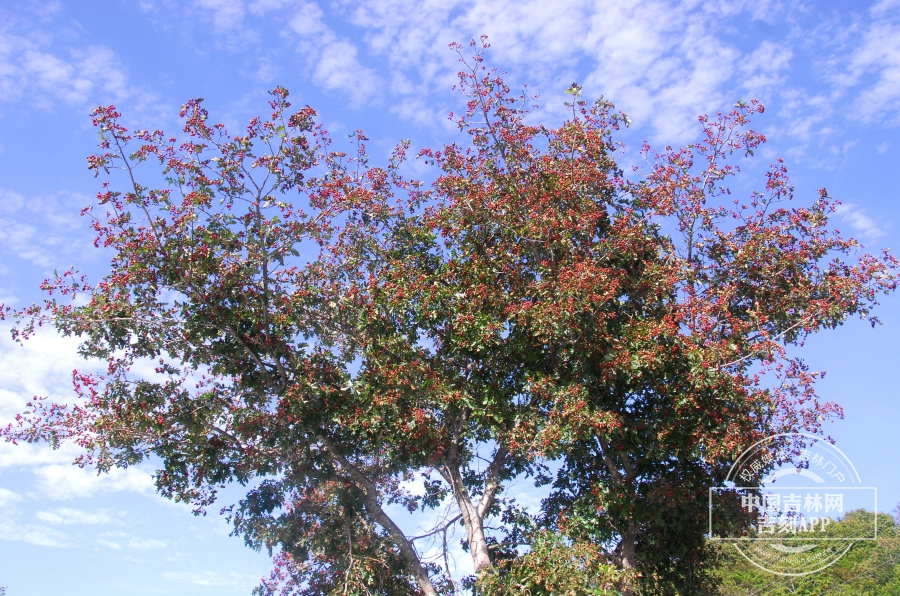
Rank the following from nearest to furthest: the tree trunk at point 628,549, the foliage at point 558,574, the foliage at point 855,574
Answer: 1. the foliage at point 558,574
2. the tree trunk at point 628,549
3. the foliage at point 855,574

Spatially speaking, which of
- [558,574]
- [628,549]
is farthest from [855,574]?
[558,574]

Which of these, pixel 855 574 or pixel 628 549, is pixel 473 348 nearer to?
pixel 628 549

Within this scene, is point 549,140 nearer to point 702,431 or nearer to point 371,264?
point 371,264

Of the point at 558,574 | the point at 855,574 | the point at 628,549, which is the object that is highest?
the point at 855,574

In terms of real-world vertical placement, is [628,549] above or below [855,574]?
below

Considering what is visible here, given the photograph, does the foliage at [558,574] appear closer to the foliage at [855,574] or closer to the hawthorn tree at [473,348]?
the hawthorn tree at [473,348]

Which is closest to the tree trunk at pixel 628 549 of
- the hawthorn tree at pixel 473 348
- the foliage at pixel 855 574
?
the hawthorn tree at pixel 473 348

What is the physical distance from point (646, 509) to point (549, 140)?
5.94 metres

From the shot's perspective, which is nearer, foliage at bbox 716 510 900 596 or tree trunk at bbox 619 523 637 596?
tree trunk at bbox 619 523 637 596

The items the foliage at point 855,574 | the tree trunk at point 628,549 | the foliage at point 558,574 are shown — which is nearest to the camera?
the foliage at point 558,574

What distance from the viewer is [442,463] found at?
11398 millimetres

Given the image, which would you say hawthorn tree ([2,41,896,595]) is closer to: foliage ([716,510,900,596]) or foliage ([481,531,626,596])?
foliage ([481,531,626,596])

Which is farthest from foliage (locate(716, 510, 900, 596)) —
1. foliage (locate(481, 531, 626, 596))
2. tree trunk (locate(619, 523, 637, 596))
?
foliage (locate(481, 531, 626, 596))

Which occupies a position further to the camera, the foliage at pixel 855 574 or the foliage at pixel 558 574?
the foliage at pixel 855 574
